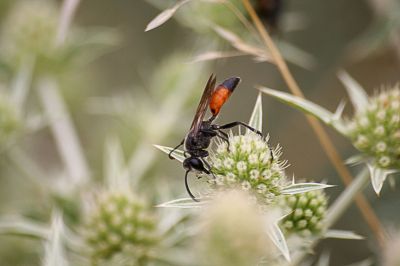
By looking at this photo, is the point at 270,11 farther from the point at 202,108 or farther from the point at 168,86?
the point at 202,108

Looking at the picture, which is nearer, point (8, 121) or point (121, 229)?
point (121, 229)

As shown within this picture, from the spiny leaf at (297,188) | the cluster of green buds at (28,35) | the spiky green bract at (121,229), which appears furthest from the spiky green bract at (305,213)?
the cluster of green buds at (28,35)

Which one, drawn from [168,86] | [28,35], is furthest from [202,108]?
[28,35]

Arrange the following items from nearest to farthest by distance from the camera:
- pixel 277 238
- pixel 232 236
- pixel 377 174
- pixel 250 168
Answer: pixel 232 236 < pixel 277 238 < pixel 250 168 < pixel 377 174

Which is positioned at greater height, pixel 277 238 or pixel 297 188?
pixel 297 188

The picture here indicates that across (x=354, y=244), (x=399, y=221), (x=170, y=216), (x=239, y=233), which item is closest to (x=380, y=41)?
(x=399, y=221)

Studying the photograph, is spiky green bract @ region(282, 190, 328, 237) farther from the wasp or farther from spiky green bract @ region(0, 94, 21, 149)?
spiky green bract @ region(0, 94, 21, 149)

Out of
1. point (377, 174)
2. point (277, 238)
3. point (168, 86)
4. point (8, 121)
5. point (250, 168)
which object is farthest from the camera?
point (168, 86)
